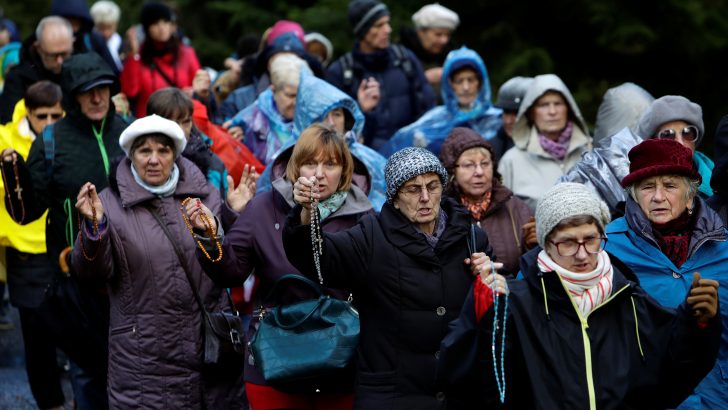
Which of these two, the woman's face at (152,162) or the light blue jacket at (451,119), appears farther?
the light blue jacket at (451,119)

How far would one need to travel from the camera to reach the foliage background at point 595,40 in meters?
13.3

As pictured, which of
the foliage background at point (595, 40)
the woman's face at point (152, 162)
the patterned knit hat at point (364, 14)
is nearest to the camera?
the woman's face at point (152, 162)

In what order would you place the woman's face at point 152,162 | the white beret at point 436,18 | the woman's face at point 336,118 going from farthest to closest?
1. the white beret at point 436,18
2. the woman's face at point 336,118
3. the woman's face at point 152,162

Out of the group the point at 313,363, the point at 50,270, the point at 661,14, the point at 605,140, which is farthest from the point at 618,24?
the point at 313,363

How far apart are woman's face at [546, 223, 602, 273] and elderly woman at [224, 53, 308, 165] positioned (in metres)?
4.00

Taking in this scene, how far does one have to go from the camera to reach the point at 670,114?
25.2 ft

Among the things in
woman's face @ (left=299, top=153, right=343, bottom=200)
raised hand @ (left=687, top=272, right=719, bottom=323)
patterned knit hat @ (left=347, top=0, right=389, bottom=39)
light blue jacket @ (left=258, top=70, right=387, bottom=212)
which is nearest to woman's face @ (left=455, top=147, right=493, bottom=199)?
light blue jacket @ (left=258, top=70, right=387, bottom=212)

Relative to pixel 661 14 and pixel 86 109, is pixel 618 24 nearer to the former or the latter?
pixel 661 14

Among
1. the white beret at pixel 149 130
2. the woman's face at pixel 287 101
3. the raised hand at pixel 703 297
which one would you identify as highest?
the woman's face at pixel 287 101

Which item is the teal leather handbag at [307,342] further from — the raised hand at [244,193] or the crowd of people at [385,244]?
the raised hand at [244,193]

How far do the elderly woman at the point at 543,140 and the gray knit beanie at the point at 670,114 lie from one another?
2.78ft

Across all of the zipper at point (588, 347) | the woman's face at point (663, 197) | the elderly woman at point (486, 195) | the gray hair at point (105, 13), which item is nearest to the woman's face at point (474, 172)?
the elderly woman at point (486, 195)

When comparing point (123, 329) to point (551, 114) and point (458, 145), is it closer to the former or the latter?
point (458, 145)

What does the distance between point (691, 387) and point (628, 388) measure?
32cm
